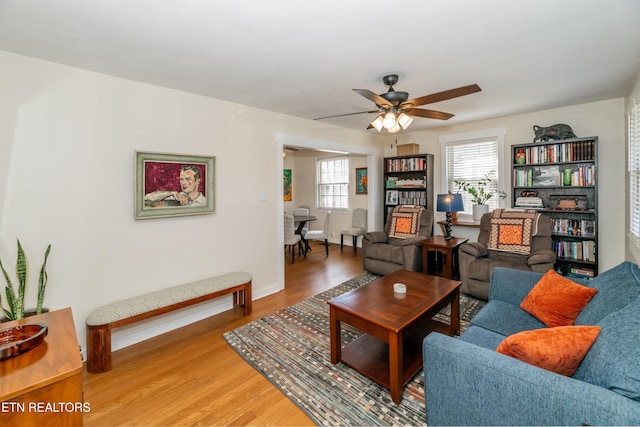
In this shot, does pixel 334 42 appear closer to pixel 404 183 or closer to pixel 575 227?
pixel 404 183

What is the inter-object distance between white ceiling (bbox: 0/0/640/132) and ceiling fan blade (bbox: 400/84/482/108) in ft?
1.02

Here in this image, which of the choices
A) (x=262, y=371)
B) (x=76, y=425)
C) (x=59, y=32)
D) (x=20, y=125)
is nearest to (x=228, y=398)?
(x=262, y=371)

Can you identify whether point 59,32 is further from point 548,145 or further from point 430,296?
point 548,145

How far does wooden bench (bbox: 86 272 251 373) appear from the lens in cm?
226

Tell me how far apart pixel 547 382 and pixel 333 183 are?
6.13 m

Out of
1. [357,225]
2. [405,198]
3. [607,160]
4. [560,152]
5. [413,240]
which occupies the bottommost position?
[413,240]

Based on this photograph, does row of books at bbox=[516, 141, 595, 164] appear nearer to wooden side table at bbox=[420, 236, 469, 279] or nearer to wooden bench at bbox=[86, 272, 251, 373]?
wooden side table at bbox=[420, 236, 469, 279]

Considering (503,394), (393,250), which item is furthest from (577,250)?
(503,394)

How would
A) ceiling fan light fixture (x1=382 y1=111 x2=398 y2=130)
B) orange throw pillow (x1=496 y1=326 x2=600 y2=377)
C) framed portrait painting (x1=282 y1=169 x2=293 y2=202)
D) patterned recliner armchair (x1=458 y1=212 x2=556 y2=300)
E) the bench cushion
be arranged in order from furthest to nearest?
framed portrait painting (x1=282 y1=169 x2=293 y2=202), patterned recliner armchair (x1=458 y1=212 x2=556 y2=300), ceiling fan light fixture (x1=382 y1=111 x2=398 y2=130), the bench cushion, orange throw pillow (x1=496 y1=326 x2=600 y2=377)

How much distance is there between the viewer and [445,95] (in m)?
2.22

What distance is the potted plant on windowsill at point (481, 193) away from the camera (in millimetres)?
4520

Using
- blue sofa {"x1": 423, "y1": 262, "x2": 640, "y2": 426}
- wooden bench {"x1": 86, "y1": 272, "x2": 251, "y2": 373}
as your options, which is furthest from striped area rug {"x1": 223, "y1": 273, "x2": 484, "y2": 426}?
blue sofa {"x1": 423, "y1": 262, "x2": 640, "y2": 426}

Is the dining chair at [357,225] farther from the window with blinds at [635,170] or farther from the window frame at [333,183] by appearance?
the window with blinds at [635,170]

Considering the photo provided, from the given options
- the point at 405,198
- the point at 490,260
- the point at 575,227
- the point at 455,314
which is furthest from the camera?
the point at 405,198
